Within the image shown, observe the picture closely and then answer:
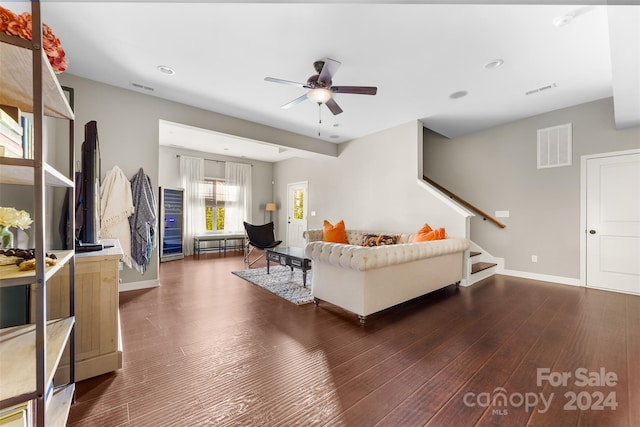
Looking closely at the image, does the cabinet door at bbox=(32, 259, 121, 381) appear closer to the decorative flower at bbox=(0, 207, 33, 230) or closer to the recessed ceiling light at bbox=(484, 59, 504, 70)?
the decorative flower at bbox=(0, 207, 33, 230)

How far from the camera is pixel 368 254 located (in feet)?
8.43

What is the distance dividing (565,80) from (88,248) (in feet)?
18.1

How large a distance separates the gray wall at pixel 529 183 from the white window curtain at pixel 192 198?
21.4 feet

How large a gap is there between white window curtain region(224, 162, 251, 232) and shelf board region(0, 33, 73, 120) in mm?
6561

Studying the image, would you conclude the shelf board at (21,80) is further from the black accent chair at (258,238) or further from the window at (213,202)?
the window at (213,202)

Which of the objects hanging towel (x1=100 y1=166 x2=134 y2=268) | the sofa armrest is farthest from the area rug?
hanging towel (x1=100 y1=166 x2=134 y2=268)

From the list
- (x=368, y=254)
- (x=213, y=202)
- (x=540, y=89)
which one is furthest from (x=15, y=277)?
(x=213, y=202)

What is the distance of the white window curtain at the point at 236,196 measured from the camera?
25.8 feet

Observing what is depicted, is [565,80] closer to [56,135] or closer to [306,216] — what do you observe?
[306,216]

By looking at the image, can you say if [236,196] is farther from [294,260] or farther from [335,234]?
[294,260]

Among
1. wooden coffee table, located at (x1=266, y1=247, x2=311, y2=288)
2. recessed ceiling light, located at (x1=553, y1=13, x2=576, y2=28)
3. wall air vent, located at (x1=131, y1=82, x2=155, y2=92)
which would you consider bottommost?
wooden coffee table, located at (x1=266, y1=247, x2=311, y2=288)

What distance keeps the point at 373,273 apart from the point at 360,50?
7.68 ft

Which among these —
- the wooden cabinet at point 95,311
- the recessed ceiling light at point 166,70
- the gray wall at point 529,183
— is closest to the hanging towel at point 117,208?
the recessed ceiling light at point 166,70

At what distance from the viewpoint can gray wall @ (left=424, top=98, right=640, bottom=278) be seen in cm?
399
